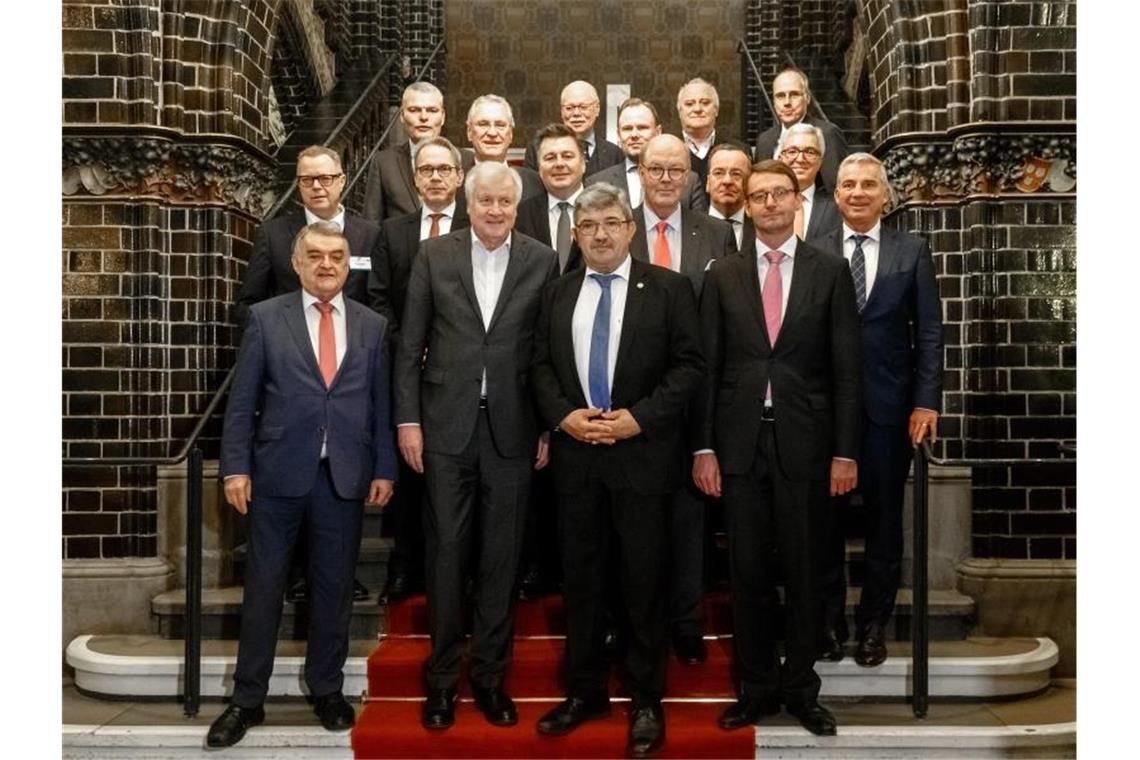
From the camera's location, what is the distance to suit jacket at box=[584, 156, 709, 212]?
15.4ft

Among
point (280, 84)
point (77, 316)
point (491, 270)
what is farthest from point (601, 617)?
point (280, 84)

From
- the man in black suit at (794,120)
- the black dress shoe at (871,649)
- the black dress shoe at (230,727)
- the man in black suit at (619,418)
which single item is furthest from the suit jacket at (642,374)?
the man in black suit at (794,120)

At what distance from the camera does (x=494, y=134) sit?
Result: 15.4 feet

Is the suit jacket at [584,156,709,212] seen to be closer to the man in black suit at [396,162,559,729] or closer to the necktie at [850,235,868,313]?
the necktie at [850,235,868,313]

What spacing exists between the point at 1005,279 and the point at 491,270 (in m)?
2.45

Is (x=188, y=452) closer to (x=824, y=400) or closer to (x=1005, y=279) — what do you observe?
(x=824, y=400)

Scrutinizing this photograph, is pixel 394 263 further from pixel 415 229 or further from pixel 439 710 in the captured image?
pixel 439 710

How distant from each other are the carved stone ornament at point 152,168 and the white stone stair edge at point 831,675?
2010mm

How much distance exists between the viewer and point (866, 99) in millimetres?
10141

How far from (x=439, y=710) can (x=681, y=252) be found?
1.76 metres

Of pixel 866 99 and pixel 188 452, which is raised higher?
pixel 866 99

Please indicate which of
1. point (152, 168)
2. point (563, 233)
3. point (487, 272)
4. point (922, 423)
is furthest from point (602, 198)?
point (152, 168)

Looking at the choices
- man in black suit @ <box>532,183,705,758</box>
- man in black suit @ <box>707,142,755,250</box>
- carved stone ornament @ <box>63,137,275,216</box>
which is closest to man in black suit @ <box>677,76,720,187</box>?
man in black suit @ <box>707,142,755,250</box>

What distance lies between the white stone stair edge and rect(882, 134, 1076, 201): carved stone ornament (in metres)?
1.93
